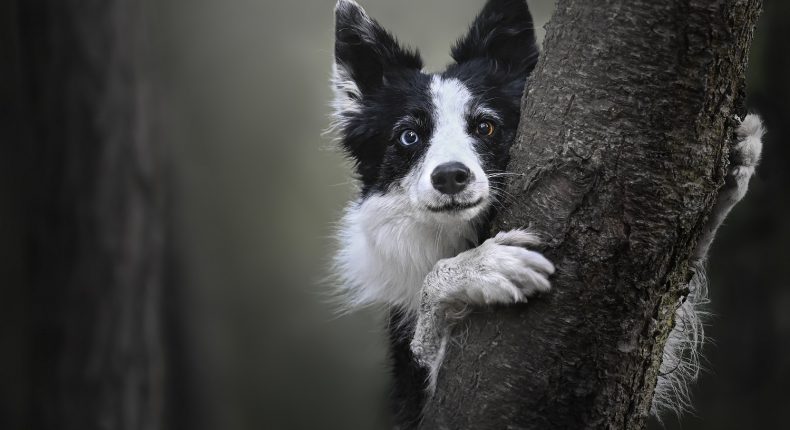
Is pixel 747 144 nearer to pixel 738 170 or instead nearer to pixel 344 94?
pixel 738 170

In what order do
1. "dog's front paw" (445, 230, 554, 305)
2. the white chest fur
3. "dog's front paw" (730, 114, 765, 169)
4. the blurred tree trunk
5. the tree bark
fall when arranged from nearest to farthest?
the tree bark, "dog's front paw" (445, 230, 554, 305), "dog's front paw" (730, 114, 765, 169), the white chest fur, the blurred tree trunk

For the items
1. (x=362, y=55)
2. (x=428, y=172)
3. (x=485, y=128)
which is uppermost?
(x=362, y=55)

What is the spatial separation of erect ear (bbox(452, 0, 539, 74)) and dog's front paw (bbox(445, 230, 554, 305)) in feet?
2.55

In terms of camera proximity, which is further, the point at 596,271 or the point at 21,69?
the point at 21,69

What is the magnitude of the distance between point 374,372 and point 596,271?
3401mm

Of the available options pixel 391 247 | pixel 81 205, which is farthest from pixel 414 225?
pixel 81 205

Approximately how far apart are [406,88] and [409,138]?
0.19 m

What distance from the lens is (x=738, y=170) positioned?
1845 millimetres

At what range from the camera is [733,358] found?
4156 mm

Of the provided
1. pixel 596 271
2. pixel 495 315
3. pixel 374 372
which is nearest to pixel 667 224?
pixel 596 271

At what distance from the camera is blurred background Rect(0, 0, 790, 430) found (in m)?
3.13

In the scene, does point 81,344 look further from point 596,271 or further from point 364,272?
point 596,271

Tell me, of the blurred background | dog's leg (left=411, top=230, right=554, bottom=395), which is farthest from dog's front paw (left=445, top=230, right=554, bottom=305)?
the blurred background

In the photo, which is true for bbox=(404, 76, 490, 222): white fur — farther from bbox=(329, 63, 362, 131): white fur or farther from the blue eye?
bbox=(329, 63, 362, 131): white fur
